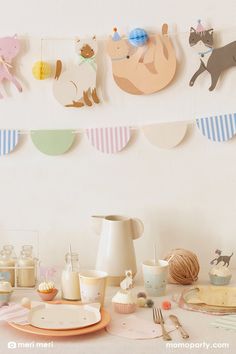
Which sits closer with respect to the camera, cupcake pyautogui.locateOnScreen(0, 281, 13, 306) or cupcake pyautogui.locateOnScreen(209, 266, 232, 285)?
cupcake pyautogui.locateOnScreen(0, 281, 13, 306)

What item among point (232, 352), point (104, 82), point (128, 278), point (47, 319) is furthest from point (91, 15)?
point (232, 352)

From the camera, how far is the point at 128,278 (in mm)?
1287

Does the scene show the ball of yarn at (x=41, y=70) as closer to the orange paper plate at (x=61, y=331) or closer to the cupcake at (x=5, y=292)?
the cupcake at (x=5, y=292)

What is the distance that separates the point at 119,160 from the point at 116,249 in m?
0.30

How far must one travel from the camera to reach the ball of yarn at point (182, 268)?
143cm

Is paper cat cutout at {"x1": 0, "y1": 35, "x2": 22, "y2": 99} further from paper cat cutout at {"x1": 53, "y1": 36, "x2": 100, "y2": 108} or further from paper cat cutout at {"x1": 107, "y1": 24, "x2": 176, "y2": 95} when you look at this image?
paper cat cutout at {"x1": 107, "y1": 24, "x2": 176, "y2": 95}

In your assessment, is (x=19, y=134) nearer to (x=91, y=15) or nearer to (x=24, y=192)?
(x=24, y=192)

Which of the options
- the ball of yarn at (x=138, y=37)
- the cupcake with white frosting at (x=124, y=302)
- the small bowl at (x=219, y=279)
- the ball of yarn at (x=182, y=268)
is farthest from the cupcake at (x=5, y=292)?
the ball of yarn at (x=138, y=37)

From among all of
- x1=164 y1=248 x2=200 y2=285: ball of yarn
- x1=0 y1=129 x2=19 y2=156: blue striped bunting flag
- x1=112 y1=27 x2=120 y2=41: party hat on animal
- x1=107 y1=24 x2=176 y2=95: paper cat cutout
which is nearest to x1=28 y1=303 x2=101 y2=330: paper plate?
x1=164 y1=248 x2=200 y2=285: ball of yarn

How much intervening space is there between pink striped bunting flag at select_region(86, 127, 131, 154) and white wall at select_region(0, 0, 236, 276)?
0.09ft

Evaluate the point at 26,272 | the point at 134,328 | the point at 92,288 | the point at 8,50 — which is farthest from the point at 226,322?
the point at 8,50

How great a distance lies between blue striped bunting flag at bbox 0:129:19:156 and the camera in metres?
1.60

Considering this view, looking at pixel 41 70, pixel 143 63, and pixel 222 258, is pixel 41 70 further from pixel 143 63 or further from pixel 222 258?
pixel 222 258

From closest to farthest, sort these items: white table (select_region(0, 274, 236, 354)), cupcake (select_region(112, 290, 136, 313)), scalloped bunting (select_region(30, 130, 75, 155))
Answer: white table (select_region(0, 274, 236, 354)), cupcake (select_region(112, 290, 136, 313)), scalloped bunting (select_region(30, 130, 75, 155))
